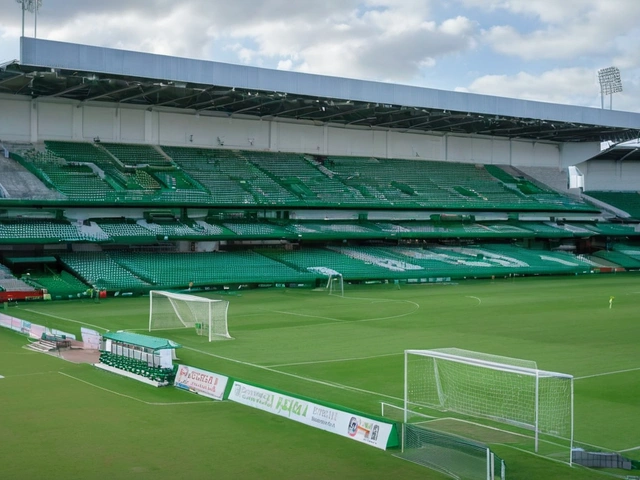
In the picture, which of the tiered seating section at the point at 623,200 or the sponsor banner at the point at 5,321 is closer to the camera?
the sponsor banner at the point at 5,321

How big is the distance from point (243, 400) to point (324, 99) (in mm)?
41722

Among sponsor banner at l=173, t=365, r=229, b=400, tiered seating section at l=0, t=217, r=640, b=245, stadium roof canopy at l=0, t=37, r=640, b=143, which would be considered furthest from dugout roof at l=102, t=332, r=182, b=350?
stadium roof canopy at l=0, t=37, r=640, b=143

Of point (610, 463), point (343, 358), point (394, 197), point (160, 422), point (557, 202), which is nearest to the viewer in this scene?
point (610, 463)

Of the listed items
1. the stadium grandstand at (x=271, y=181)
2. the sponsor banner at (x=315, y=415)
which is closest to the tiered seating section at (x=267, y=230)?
the stadium grandstand at (x=271, y=181)

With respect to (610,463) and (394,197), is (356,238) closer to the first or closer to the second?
(394,197)

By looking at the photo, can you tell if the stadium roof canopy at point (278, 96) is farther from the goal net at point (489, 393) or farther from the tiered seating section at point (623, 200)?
the goal net at point (489, 393)

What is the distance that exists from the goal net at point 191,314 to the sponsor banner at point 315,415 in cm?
1065

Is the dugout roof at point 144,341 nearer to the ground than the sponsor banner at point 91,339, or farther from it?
farther from it

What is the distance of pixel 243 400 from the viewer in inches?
750

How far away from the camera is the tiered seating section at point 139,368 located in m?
21.4

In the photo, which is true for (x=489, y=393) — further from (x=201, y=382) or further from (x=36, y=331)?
(x=36, y=331)

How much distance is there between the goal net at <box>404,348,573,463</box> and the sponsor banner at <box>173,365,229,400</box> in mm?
4596

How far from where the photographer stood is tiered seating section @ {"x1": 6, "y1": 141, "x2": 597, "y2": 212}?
52000 millimetres

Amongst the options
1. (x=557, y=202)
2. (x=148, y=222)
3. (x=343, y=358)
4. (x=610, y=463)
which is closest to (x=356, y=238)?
(x=148, y=222)
